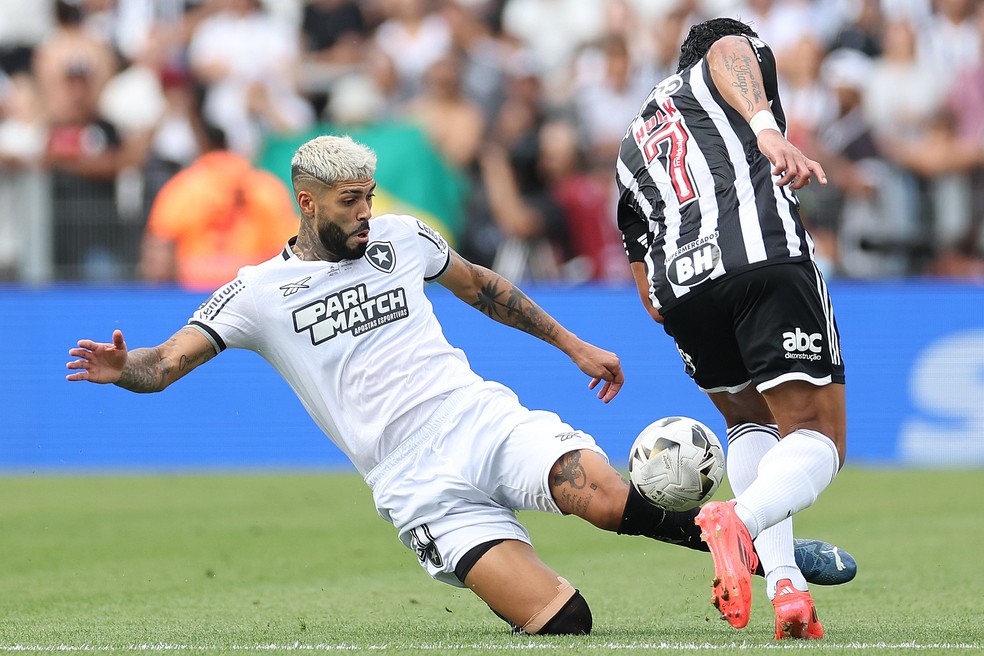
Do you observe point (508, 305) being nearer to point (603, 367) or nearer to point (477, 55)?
point (603, 367)

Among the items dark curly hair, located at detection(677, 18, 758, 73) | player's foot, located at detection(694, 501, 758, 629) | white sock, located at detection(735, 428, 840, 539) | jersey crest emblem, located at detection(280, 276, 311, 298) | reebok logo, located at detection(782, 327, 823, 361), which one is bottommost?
player's foot, located at detection(694, 501, 758, 629)

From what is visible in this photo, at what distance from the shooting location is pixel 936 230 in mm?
13867

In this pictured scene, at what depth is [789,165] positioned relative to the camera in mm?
4840

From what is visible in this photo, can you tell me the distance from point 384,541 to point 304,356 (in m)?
3.51

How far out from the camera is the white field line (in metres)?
4.93

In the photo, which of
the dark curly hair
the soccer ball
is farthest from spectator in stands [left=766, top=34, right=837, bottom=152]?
the soccer ball

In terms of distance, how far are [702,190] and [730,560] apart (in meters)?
1.40

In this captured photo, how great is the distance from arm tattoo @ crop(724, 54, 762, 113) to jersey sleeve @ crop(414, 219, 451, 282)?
1.43 meters

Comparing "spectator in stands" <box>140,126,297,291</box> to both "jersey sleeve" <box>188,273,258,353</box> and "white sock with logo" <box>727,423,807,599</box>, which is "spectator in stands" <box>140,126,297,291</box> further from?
"white sock with logo" <box>727,423,807,599</box>

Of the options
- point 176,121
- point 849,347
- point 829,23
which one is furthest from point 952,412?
point 176,121

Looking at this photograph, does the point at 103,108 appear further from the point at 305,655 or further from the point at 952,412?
the point at 305,655

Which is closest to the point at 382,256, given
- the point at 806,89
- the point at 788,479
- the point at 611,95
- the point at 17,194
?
the point at 788,479

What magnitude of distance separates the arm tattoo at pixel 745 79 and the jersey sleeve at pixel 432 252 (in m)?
1.43

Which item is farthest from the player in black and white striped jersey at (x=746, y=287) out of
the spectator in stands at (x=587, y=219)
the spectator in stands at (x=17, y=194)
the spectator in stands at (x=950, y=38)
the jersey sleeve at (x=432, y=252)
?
the spectator in stands at (x=950, y=38)
